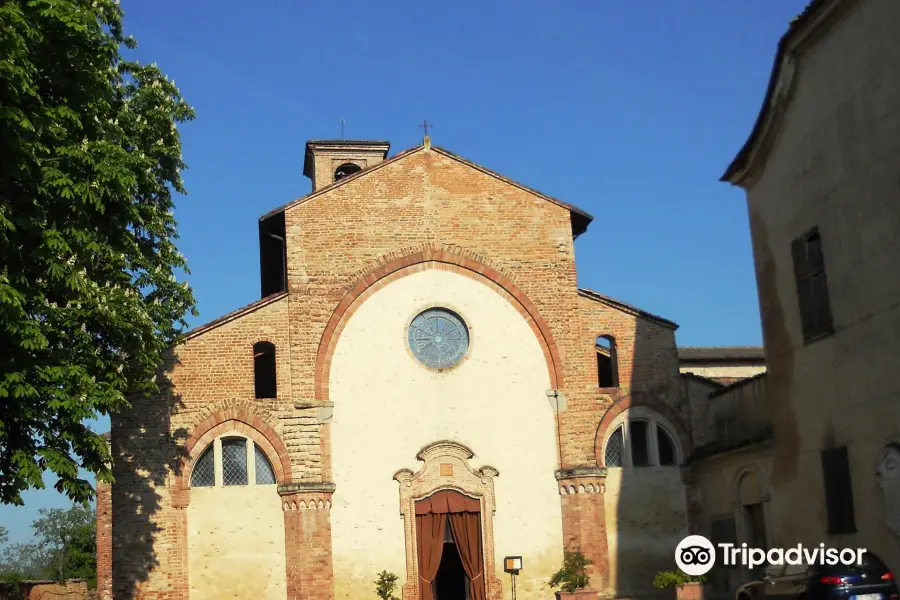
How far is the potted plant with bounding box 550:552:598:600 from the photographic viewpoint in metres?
20.8

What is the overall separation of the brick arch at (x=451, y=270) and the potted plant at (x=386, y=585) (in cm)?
494

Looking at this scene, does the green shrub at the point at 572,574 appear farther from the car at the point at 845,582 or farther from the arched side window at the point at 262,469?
the car at the point at 845,582

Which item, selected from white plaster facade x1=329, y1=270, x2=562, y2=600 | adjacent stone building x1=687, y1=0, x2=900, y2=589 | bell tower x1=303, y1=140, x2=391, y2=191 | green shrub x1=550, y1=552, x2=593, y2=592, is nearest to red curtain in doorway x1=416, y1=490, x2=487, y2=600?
white plaster facade x1=329, y1=270, x2=562, y2=600

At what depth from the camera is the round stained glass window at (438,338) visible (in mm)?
22969

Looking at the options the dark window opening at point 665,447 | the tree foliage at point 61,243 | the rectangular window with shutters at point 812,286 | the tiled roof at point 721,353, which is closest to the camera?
the tree foliage at point 61,243

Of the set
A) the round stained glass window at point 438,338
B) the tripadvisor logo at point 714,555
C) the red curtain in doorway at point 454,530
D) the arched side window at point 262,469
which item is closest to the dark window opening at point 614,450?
the tripadvisor logo at point 714,555

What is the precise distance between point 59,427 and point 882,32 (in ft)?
44.7

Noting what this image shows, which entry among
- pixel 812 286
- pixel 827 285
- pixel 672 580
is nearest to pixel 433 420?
pixel 672 580

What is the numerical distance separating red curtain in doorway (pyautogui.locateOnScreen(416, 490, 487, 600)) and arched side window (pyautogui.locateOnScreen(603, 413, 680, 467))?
3.38 meters

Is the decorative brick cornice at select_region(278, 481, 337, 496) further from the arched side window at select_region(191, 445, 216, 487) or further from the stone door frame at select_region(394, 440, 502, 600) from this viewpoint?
the stone door frame at select_region(394, 440, 502, 600)

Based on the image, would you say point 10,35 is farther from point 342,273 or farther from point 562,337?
point 562,337

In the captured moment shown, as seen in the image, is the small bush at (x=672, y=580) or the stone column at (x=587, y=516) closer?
the small bush at (x=672, y=580)

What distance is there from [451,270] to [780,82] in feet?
28.1

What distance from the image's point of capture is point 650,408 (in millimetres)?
23328
